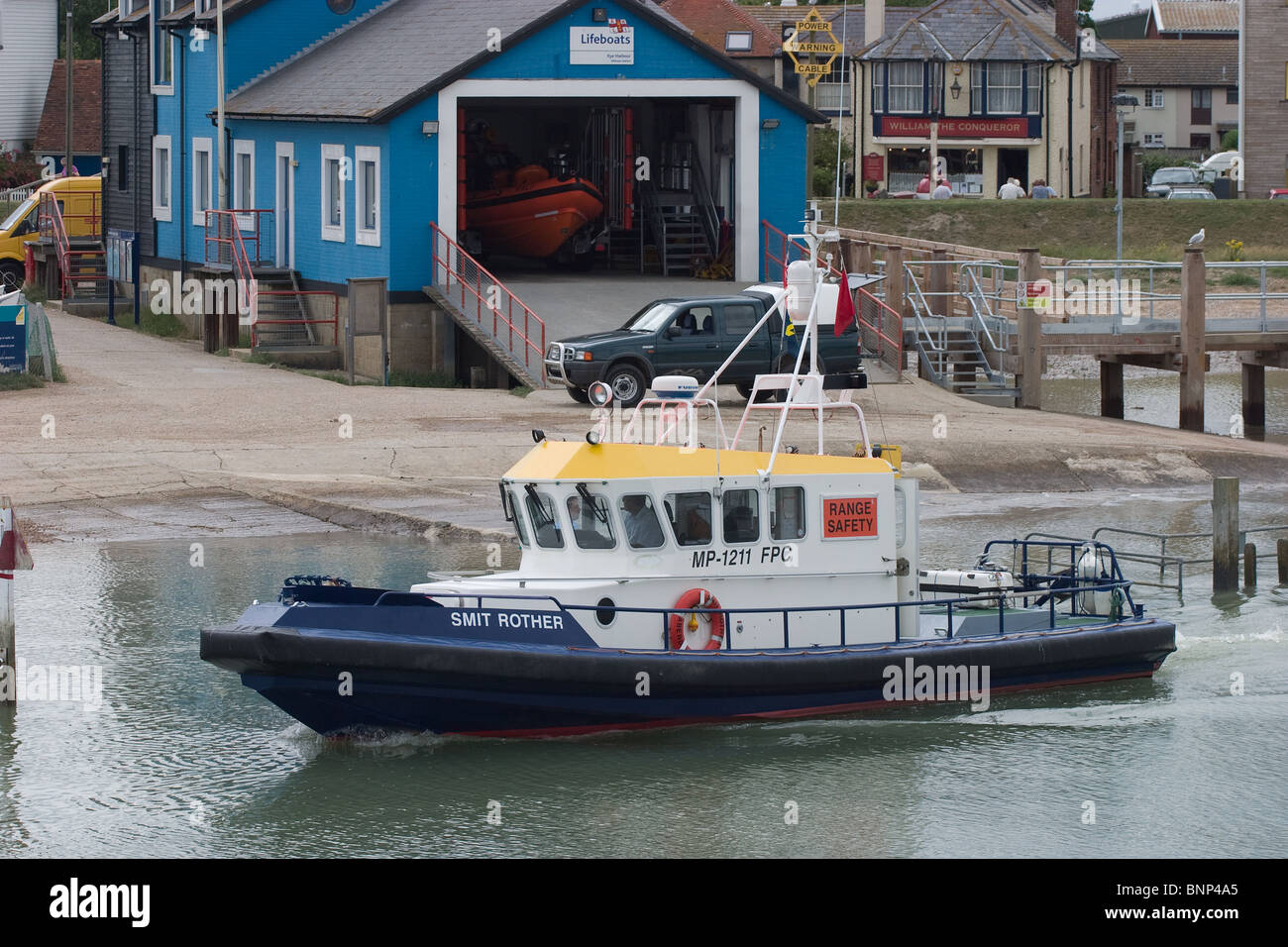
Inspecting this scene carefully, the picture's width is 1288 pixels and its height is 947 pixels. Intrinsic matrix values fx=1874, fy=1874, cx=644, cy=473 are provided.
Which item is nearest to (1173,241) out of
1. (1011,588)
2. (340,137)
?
(340,137)

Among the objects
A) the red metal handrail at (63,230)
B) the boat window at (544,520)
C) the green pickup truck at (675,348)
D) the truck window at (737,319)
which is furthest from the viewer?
the red metal handrail at (63,230)

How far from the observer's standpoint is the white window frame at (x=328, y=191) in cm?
3422

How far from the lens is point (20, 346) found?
29.9m

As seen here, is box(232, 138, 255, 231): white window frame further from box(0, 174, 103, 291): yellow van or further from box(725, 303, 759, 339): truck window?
box(725, 303, 759, 339): truck window

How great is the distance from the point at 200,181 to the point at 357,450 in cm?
1682

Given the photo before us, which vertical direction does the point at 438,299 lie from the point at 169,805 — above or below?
above

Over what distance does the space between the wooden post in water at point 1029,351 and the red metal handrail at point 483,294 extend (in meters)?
8.12

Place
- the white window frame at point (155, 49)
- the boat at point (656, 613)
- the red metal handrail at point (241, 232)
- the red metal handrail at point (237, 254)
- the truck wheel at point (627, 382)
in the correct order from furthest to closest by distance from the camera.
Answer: the white window frame at point (155, 49) < the red metal handrail at point (241, 232) < the red metal handrail at point (237, 254) < the truck wheel at point (627, 382) < the boat at point (656, 613)

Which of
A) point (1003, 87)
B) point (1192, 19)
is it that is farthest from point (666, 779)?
point (1192, 19)

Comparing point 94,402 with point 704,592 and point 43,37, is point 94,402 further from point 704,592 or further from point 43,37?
point 43,37

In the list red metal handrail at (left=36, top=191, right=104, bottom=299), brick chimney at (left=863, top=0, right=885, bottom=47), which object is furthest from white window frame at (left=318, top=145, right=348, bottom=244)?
brick chimney at (left=863, top=0, right=885, bottom=47)

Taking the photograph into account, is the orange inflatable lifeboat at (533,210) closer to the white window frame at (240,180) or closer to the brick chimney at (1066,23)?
the white window frame at (240,180)

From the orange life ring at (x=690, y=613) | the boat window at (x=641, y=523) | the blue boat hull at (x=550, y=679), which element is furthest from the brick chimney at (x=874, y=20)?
the boat window at (x=641, y=523)
